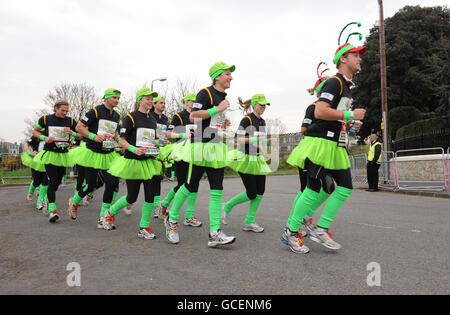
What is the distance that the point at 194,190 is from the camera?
4863 mm

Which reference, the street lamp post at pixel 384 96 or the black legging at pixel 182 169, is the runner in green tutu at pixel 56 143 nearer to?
the black legging at pixel 182 169

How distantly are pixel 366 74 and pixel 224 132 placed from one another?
29974 mm

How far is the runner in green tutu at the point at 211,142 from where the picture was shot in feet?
14.8

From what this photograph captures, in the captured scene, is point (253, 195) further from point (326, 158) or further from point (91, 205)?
point (91, 205)

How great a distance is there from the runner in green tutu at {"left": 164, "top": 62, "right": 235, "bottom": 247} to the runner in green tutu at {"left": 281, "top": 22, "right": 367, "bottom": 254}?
0.96 m

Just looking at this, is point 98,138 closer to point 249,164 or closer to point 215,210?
point 249,164

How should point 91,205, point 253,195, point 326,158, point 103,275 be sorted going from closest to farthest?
point 103,275
point 326,158
point 253,195
point 91,205

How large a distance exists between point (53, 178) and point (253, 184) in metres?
3.79

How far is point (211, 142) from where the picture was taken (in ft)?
15.4

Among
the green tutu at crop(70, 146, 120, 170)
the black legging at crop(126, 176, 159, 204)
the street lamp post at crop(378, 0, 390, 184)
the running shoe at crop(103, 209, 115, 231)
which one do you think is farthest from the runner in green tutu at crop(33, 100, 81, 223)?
the street lamp post at crop(378, 0, 390, 184)

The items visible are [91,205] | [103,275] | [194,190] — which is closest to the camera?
[103,275]

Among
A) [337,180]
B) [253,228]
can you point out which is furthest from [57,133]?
[337,180]

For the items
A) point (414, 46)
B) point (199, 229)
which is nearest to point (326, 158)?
point (199, 229)

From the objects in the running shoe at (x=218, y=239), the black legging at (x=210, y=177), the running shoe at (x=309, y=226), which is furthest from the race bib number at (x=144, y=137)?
the running shoe at (x=309, y=226)
